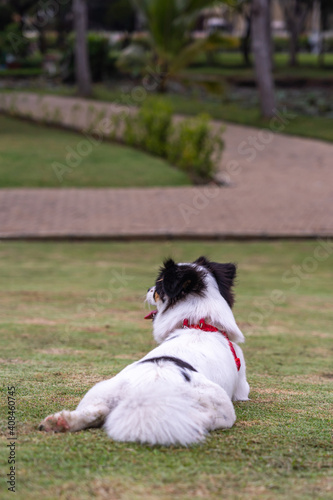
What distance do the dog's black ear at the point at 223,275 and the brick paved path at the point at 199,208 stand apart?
791cm

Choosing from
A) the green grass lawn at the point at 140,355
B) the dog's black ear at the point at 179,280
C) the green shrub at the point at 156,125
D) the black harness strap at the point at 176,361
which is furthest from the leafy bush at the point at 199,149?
the black harness strap at the point at 176,361

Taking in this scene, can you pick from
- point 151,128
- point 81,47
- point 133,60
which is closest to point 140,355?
point 151,128

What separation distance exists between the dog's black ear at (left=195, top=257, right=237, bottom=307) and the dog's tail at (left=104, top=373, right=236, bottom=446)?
0.90 metres

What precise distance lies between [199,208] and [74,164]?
5.87 metres

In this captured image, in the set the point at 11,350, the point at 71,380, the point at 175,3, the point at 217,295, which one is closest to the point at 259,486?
the point at 217,295

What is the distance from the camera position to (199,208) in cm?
1463

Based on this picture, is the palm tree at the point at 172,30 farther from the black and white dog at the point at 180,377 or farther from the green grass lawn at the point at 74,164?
the black and white dog at the point at 180,377

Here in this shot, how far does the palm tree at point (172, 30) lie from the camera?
93.9 feet

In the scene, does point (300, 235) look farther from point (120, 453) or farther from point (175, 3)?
point (175, 3)

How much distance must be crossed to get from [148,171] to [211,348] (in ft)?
49.0

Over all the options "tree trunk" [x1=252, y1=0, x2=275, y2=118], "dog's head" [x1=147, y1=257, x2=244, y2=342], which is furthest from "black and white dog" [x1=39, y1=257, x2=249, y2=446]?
"tree trunk" [x1=252, y1=0, x2=275, y2=118]

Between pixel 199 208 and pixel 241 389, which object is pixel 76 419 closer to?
pixel 241 389

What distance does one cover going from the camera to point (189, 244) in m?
12.1

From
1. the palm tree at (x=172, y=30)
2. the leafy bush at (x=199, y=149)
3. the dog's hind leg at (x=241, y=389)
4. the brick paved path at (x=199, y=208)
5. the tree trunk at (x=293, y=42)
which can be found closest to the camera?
the dog's hind leg at (x=241, y=389)
